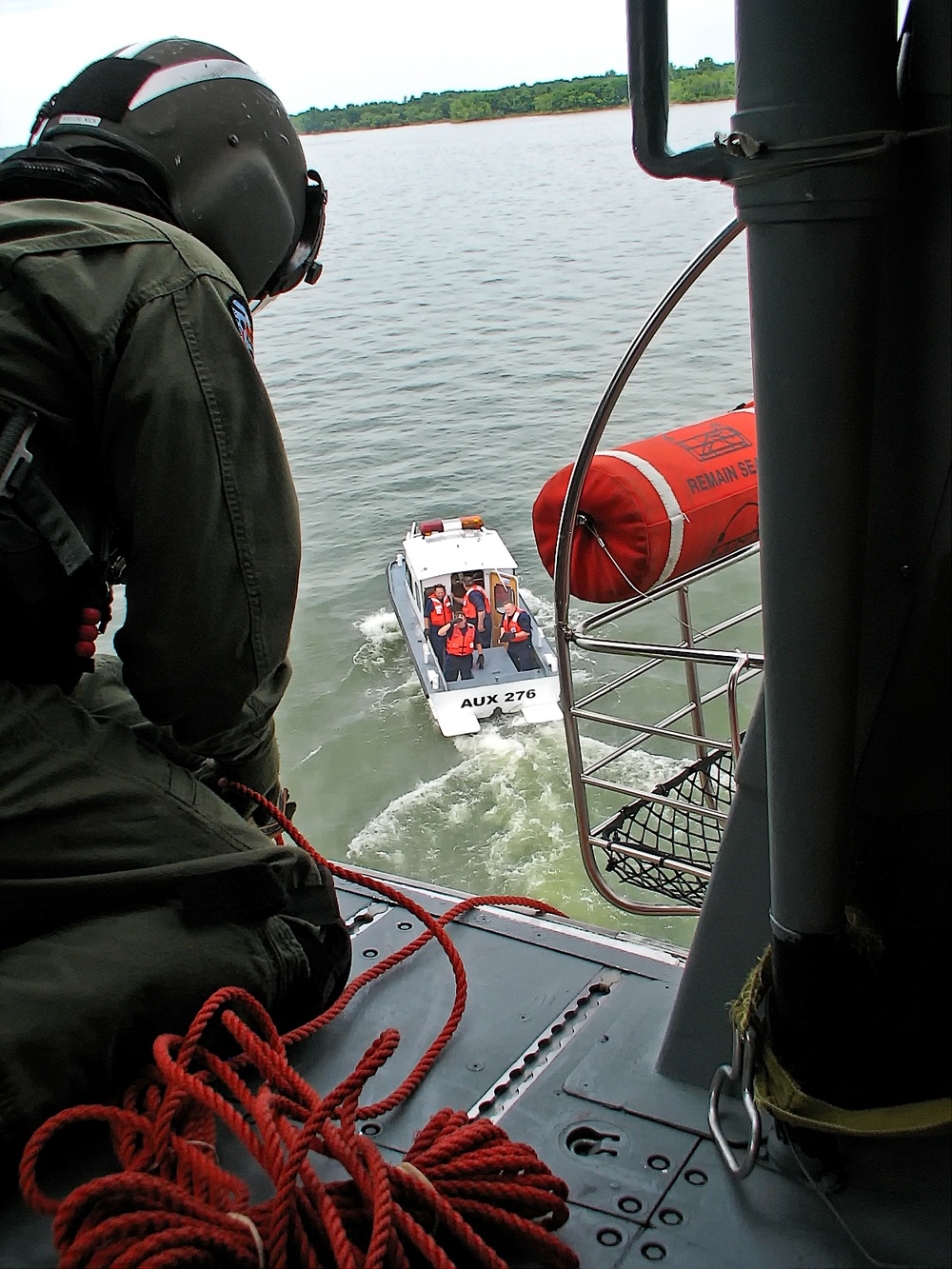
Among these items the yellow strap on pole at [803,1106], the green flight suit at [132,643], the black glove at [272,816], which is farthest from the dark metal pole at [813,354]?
the black glove at [272,816]

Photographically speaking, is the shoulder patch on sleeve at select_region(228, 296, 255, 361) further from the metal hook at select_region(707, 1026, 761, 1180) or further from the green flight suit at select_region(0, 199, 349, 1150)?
the metal hook at select_region(707, 1026, 761, 1180)

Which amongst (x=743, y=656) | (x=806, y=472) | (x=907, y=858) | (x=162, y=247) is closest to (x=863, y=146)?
(x=806, y=472)

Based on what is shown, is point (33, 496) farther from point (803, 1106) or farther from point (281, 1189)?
point (803, 1106)

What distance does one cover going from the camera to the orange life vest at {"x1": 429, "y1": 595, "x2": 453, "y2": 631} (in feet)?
60.4

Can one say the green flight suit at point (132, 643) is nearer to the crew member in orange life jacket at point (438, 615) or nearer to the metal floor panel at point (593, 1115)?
the metal floor panel at point (593, 1115)

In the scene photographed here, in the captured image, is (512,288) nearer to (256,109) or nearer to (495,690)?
(495,690)

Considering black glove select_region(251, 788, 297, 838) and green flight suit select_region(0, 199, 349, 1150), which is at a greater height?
green flight suit select_region(0, 199, 349, 1150)

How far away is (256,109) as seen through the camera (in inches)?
83.6

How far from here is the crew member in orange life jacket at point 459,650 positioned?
1798 cm

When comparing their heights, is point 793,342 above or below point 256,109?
below

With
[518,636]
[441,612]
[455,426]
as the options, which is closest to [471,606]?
[441,612]

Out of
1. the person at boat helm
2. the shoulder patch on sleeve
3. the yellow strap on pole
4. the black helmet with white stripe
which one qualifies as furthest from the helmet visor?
the yellow strap on pole

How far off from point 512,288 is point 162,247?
44.4m

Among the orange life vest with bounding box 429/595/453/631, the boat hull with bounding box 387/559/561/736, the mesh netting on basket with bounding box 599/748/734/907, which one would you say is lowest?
the boat hull with bounding box 387/559/561/736
